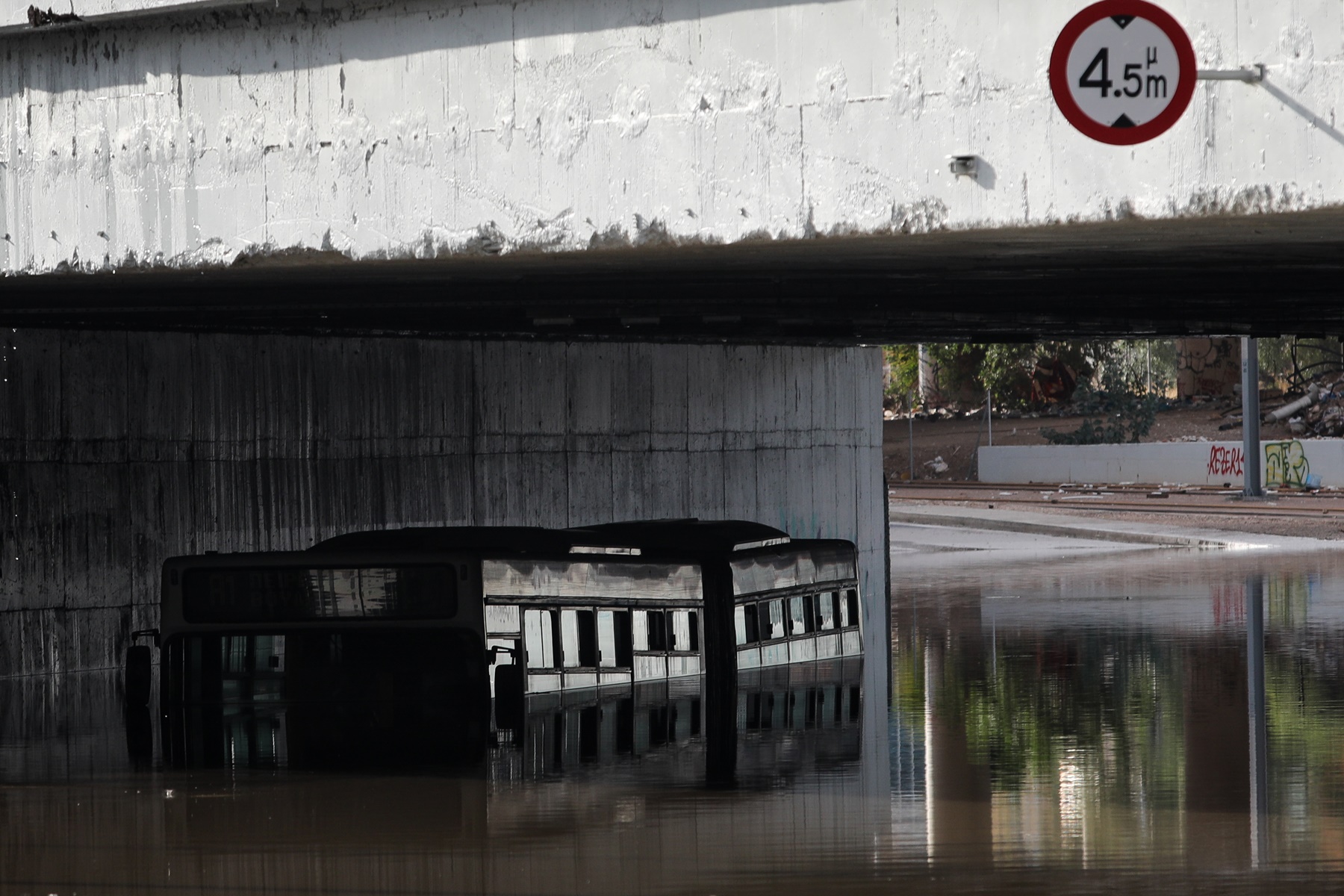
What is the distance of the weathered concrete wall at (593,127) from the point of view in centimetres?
941

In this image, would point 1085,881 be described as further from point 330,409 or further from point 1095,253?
point 330,409

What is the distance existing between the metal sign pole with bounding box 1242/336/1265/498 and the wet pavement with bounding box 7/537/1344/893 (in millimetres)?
28206

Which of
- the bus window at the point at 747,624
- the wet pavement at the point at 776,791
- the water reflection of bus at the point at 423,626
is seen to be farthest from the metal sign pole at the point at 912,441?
the water reflection of bus at the point at 423,626

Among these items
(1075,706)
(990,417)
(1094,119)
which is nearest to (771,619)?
(1075,706)

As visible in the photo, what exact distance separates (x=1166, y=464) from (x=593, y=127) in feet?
182

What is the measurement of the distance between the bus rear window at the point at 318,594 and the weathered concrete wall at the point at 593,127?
4631 mm

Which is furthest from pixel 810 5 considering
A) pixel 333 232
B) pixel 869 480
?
pixel 869 480

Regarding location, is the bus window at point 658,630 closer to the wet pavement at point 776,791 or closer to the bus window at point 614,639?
the bus window at point 614,639

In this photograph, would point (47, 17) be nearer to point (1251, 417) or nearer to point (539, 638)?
point (539, 638)

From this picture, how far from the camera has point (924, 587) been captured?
31.0 m

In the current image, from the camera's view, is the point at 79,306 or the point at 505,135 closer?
the point at 505,135

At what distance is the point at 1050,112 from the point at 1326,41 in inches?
54.8

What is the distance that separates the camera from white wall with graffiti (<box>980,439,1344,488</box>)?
59.3m

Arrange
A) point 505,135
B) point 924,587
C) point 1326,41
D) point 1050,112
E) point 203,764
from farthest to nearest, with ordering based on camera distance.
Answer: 1. point 924,587
2. point 203,764
3. point 505,135
4. point 1050,112
5. point 1326,41
